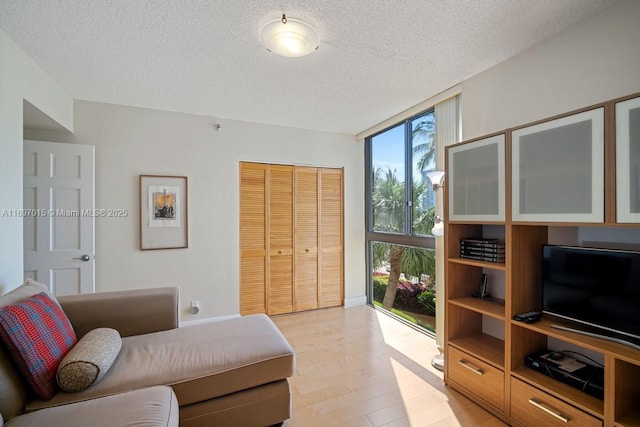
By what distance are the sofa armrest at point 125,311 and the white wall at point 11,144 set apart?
40 centimetres

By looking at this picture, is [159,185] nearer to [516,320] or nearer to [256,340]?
[256,340]

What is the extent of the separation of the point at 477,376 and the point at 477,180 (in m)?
1.35

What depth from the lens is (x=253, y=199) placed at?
3.75 m

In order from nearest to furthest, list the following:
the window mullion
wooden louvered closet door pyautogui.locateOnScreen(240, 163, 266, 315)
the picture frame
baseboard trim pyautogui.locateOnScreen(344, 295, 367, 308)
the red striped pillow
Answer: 1. the red striped pillow
2. the picture frame
3. the window mullion
4. wooden louvered closet door pyautogui.locateOnScreen(240, 163, 266, 315)
5. baseboard trim pyautogui.locateOnScreen(344, 295, 367, 308)

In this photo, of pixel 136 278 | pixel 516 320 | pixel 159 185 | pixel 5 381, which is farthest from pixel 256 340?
pixel 159 185

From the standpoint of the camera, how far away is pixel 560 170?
1622 mm

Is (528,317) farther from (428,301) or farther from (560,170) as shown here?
(428,301)

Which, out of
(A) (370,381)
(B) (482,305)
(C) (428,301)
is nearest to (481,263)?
(B) (482,305)

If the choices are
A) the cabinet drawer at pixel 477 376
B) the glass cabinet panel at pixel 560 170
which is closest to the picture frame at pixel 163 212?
the cabinet drawer at pixel 477 376

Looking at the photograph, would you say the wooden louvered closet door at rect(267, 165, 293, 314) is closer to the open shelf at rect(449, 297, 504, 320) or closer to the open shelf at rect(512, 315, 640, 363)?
the open shelf at rect(449, 297, 504, 320)

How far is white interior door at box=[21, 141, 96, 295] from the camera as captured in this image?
267 cm

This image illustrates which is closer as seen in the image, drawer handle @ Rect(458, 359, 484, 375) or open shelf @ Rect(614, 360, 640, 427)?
open shelf @ Rect(614, 360, 640, 427)

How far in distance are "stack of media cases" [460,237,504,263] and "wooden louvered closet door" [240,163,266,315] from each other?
2.41m

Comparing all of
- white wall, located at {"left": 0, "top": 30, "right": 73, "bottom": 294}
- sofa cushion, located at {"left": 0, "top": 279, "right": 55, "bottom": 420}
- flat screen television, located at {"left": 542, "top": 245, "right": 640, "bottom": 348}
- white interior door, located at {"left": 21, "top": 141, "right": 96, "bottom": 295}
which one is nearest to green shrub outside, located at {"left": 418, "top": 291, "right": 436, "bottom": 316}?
flat screen television, located at {"left": 542, "top": 245, "right": 640, "bottom": 348}
